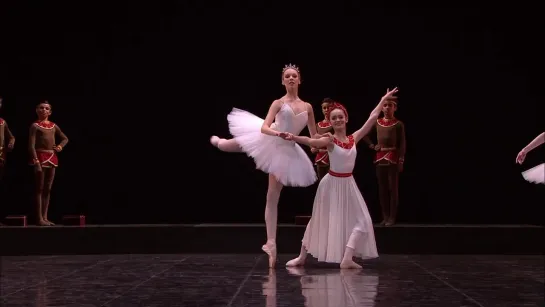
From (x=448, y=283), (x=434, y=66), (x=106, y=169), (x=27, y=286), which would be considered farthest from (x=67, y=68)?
(x=448, y=283)

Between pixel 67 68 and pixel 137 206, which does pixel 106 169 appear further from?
pixel 67 68

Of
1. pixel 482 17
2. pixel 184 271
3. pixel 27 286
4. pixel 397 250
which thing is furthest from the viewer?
pixel 482 17

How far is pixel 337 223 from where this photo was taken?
231 inches

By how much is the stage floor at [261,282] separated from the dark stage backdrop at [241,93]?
1861 millimetres

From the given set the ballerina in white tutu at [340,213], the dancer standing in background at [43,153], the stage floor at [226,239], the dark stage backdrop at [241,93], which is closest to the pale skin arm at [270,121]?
the ballerina in white tutu at [340,213]

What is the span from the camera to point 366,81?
8523 mm

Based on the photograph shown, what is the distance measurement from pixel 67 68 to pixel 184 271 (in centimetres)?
379

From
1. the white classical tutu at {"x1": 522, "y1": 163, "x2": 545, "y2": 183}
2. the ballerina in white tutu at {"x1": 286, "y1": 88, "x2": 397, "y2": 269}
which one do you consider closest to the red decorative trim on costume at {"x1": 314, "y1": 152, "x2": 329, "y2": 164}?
the ballerina in white tutu at {"x1": 286, "y1": 88, "x2": 397, "y2": 269}

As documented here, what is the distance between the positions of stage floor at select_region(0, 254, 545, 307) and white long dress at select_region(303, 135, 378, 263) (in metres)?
0.15

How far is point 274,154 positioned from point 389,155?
2.19 meters

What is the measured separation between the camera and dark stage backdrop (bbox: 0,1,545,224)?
27.8 ft

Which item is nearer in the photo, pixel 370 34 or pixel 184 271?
pixel 184 271

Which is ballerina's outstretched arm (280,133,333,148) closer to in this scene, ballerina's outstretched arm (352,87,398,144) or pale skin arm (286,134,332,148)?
pale skin arm (286,134,332,148)

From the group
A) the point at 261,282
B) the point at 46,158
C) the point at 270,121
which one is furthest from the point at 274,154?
the point at 46,158
